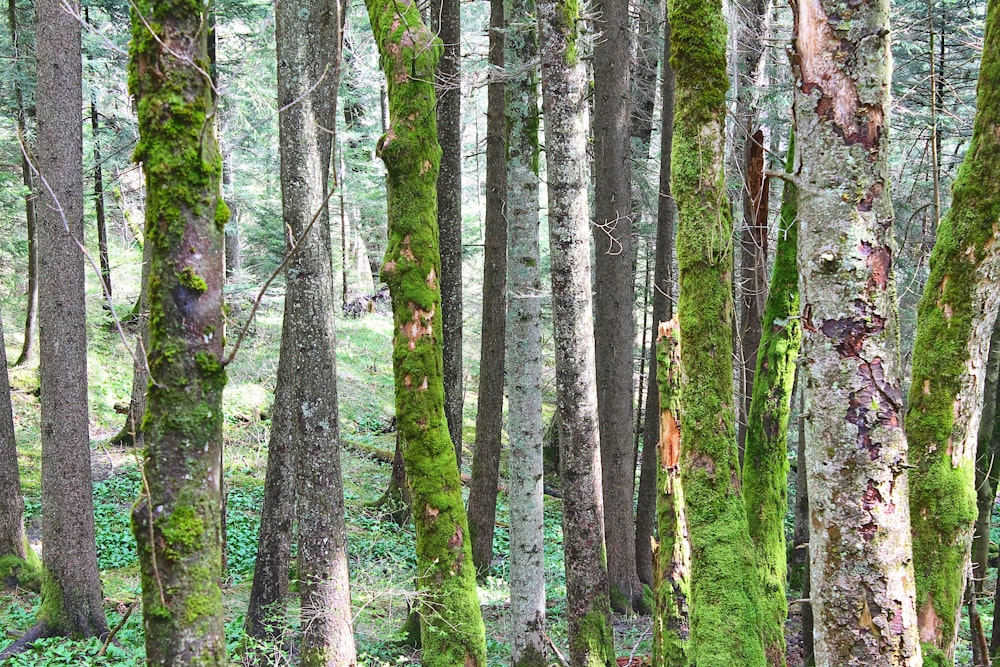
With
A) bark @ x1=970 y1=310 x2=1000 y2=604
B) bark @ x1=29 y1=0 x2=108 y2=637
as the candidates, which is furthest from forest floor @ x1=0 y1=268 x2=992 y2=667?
bark @ x1=970 y1=310 x2=1000 y2=604

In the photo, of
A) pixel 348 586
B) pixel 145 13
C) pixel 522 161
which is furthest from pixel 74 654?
pixel 145 13

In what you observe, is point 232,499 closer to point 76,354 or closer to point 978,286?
point 76,354

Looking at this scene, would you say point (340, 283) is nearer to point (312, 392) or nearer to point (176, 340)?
point (312, 392)

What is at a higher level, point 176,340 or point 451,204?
point 451,204

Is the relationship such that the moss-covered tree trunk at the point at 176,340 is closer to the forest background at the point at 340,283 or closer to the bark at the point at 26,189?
the forest background at the point at 340,283

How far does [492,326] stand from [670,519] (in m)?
5.39

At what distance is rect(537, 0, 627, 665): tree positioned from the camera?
22.2 ft

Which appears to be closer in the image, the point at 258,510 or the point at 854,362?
the point at 854,362

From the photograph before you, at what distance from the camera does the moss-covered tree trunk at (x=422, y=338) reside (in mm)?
5281

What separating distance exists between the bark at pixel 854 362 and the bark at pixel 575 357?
12.4 feet

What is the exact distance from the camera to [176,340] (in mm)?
2738

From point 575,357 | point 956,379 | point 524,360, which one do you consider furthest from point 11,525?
point 956,379

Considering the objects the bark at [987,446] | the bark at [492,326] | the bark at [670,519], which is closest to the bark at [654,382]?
the bark at [492,326]

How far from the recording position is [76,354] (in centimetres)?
845
